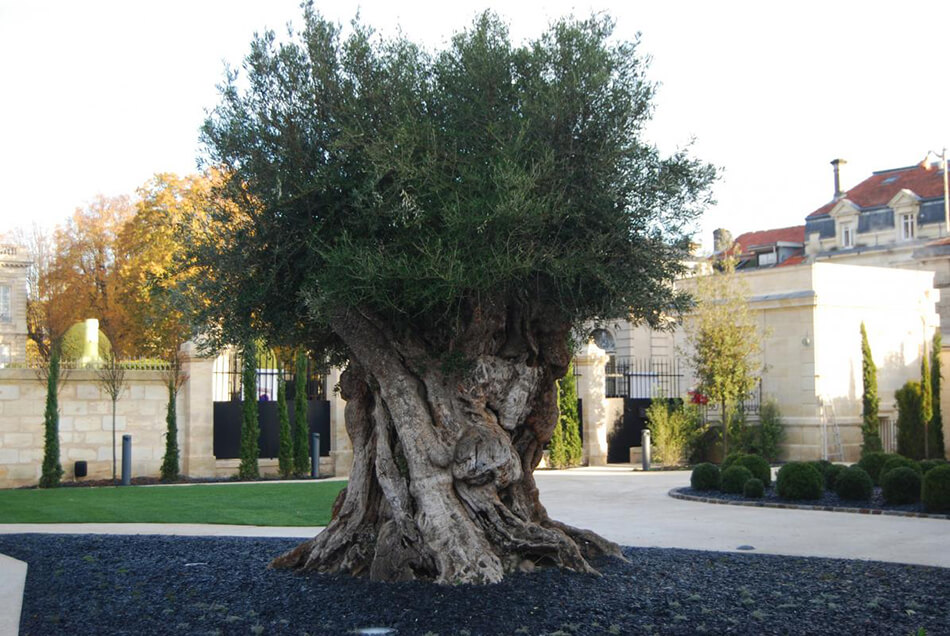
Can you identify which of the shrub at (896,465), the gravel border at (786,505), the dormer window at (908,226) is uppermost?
the dormer window at (908,226)

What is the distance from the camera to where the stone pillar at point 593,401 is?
2536cm

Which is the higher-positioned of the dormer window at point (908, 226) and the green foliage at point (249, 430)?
the dormer window at point (908, 226)

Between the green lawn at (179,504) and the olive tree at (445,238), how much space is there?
552 centimetres

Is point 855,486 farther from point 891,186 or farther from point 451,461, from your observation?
point 891,186

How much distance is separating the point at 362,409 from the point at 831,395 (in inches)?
768

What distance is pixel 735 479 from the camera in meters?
16.9

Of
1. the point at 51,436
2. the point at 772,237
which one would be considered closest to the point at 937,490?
the point at 51,436

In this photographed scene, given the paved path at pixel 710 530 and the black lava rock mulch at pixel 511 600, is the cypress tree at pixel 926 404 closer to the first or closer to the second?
the paved path at pixel 710 530

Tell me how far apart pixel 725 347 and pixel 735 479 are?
7669 mm

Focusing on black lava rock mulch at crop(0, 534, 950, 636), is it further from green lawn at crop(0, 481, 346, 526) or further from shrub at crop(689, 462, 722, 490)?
shrub at crop(689, 462, 722, 490)

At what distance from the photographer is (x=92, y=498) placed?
17094 mm

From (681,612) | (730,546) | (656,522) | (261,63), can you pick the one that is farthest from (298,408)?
(681,612)

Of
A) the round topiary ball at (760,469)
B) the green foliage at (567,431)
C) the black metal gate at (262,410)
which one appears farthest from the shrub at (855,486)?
the black metal gate at (262,410)

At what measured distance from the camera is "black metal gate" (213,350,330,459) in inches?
869
